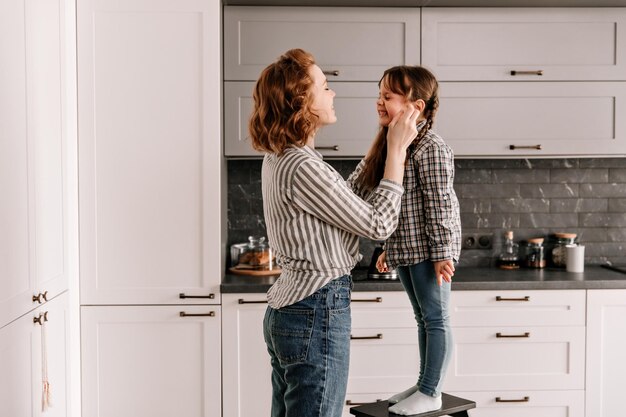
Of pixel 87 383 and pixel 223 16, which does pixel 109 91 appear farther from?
pixel 87 383

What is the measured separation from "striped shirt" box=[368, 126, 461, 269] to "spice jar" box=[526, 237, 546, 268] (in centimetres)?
176

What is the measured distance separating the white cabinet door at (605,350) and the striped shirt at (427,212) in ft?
4.83

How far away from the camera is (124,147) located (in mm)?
3121

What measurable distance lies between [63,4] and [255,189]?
4.37 feet

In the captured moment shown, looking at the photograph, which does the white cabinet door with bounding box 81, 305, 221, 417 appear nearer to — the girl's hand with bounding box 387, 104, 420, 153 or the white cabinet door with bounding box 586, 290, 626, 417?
the girl's hand with bounding box 387, 104, 420, 153

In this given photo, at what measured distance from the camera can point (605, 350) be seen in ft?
10.9

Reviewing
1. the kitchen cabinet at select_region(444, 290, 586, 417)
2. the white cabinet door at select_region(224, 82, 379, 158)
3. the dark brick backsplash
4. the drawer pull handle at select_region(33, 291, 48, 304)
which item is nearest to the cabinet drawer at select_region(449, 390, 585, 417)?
the kitchen cabinet at select_region(444, 290, 586, 417)

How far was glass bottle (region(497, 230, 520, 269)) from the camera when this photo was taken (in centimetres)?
379

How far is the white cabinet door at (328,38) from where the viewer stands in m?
3.42

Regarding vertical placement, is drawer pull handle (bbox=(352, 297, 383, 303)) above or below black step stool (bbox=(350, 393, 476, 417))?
above

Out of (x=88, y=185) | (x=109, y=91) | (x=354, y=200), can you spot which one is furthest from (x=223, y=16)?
(x=354, y=200)

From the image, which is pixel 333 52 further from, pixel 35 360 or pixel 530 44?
pixel 35 360

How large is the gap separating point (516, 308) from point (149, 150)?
1732 mm

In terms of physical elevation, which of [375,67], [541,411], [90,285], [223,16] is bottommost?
[541,411]
